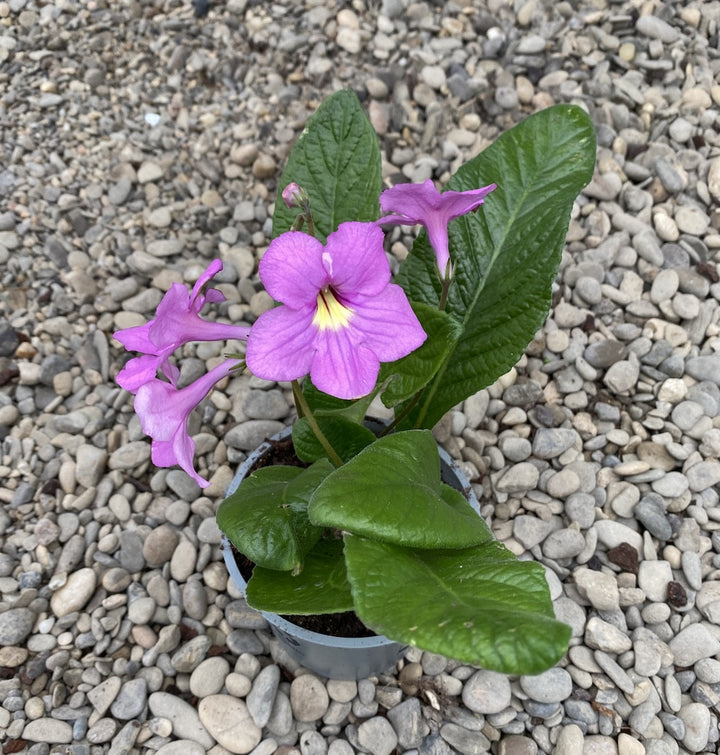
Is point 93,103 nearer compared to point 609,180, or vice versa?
point 609,180

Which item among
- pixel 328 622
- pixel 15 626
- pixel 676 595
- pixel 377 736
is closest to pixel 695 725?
pixel 676 595

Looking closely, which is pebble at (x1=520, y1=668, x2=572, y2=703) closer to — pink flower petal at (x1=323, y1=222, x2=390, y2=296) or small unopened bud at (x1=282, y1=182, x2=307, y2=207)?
pink flower petal at (x1=323, y1=222, x2=390, y2=296)

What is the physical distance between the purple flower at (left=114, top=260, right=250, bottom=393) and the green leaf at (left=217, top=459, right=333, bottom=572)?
0.32 m

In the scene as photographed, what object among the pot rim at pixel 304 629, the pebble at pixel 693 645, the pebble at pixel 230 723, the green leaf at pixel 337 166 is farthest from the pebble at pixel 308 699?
the green leaf at pixel 337 166

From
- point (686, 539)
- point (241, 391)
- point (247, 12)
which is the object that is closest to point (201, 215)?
point (241, 391)

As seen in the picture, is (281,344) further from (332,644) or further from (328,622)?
(328,622)

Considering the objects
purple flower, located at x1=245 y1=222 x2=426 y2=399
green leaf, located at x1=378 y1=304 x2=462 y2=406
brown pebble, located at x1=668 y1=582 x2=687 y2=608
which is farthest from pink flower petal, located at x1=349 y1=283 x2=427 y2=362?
brown pebble, located at x1=668 y1=582 x2=687 y2=608

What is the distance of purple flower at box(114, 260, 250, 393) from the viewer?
1158 millimetres

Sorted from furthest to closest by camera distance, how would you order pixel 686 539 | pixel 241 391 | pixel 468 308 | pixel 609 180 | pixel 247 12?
pixel 247 12
pixel 609 180
pixel 241 391
pixel 686 539
pixel 468 308

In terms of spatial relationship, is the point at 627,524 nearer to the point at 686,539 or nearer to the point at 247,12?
the point at 686,539

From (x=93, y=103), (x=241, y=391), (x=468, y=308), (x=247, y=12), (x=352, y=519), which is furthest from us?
(x=247, y=12)

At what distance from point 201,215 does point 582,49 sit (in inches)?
66.2

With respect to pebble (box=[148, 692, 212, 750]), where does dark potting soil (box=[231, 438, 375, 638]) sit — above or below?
above

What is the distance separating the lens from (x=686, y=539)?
2068 millimetres
